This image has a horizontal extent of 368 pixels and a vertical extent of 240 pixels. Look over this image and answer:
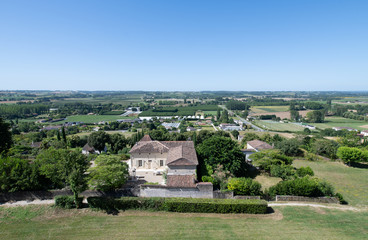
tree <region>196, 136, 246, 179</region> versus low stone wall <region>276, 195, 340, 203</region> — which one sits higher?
tree <region>196, 136, 246, 179</region>

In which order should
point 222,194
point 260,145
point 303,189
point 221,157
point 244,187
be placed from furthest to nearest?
point 260,145 < point 221,157 < point 303,189 < point 244,187 < point 222,194

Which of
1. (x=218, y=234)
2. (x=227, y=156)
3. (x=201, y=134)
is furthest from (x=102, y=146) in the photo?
(x=218, y=234)

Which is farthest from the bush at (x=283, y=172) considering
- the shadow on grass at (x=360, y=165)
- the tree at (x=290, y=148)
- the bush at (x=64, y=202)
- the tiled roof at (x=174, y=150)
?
the bush at (x=64, y=202)

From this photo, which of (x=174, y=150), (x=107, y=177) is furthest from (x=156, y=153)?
(x=107, y=177)

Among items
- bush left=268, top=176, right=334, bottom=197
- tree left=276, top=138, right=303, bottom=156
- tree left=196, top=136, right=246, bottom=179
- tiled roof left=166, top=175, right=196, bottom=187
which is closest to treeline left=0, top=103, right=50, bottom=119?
tree left=196, top=136, right=246, bottom=179

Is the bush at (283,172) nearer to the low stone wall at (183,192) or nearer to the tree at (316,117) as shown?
the low stone wall at (183,192)

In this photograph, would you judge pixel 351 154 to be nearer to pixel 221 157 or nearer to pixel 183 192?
pixel 221 157

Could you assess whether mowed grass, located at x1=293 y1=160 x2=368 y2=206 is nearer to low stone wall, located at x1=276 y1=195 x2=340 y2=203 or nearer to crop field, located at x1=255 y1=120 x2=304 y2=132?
low stone wall, located at x1=276 y1=195 x2=340 y2=203
